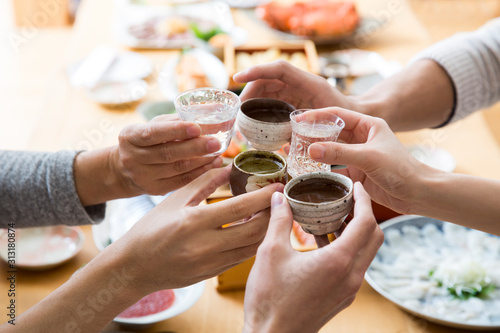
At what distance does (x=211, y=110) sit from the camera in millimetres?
1317

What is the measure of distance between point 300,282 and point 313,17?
2.18 metres

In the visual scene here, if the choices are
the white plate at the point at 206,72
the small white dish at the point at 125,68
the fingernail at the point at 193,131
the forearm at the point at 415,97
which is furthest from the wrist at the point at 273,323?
the small white dish at the point at 125,68

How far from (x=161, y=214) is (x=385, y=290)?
29.4 inches

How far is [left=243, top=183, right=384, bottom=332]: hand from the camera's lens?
89cm

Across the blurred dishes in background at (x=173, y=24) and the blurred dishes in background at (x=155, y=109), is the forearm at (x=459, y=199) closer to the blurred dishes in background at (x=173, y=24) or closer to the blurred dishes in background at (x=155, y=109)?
the blurred dishes in background at (x=155, y=109)

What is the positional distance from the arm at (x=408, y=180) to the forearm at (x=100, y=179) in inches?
26.1

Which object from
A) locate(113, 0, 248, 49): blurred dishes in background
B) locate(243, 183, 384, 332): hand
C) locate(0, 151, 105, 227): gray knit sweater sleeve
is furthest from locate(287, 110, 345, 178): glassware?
locate(113, 0, 248, 49): blurred dishes in background

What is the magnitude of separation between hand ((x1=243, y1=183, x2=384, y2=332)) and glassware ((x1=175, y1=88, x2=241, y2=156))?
0.39 m

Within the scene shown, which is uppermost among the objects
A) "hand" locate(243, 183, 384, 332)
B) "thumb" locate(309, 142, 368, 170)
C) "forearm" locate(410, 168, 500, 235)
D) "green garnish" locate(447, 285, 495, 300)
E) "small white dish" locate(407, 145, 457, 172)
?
"thumb" locate(309, 142, 368, 170)

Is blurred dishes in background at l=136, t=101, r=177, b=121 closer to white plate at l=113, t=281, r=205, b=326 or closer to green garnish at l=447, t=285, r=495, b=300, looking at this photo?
white plate at l=113, t=281, r=205, b=326

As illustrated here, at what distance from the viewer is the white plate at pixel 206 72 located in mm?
2332

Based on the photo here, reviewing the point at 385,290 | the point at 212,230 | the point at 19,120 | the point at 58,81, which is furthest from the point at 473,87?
the point at 19,120

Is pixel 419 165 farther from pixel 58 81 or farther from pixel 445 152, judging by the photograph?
pixel 58 81

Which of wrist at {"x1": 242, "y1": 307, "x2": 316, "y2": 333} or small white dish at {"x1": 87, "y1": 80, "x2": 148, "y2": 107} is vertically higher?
wrist at {"x1": 242, "y1": 307, "x2": 316, "y2": 333}
